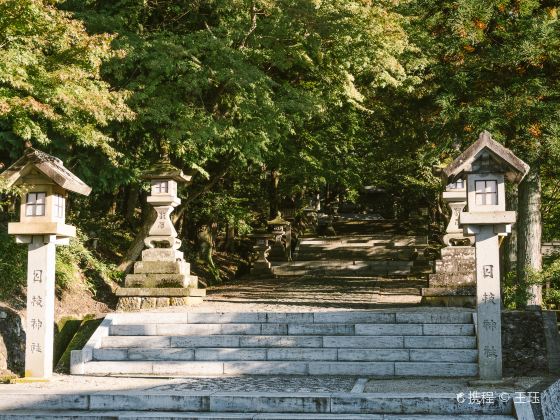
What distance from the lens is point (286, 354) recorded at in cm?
907

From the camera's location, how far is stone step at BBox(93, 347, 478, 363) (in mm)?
8844

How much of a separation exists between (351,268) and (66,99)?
45.9ft

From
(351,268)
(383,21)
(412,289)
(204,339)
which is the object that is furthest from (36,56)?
(351,268)

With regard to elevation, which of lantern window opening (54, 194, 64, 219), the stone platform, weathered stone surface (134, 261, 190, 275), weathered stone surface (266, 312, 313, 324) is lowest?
the stone platform

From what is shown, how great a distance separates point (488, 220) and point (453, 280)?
4.07m

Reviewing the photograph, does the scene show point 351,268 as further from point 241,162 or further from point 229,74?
point 229,74

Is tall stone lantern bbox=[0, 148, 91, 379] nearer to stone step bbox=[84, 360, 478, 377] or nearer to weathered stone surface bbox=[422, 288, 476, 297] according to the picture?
stone step bbox=[84, 360, 478, 377]

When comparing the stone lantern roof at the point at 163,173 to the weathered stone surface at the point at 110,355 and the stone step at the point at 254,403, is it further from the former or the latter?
the stone step at the point at 254,403

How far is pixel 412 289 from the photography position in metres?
17.0

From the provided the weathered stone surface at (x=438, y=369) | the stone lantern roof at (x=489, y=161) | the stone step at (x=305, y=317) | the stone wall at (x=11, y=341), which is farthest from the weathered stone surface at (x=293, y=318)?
the stone wall at (x=11, y=341)

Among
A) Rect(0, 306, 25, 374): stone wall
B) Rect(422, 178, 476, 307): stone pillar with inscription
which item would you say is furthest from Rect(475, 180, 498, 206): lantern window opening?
Rect(0, 306, 25, 374): stone wall

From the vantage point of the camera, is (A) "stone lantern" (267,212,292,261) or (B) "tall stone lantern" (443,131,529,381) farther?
(A) "stone lantern" (267,212,292,261)

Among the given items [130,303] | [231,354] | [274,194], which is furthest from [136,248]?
[274,194]

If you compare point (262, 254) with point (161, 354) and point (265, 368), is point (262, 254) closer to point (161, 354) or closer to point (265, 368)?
point (161, 354)
